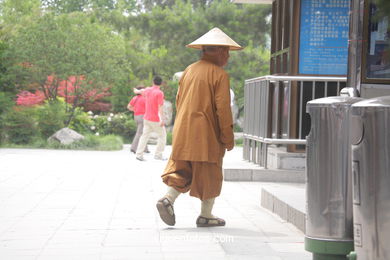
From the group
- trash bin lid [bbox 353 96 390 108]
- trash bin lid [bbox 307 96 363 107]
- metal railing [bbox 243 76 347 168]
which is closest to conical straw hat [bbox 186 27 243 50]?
trash bin lid [bbox 307 96 363 107]

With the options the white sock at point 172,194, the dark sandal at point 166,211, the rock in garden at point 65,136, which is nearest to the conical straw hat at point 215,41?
the white sock at point 172,194

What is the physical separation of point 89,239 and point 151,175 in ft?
21.9

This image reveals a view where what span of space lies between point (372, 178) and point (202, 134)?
3398 millimetres

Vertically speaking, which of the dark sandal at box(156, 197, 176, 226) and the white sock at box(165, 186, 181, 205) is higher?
the white sock at box(165, 186, 181, 205)

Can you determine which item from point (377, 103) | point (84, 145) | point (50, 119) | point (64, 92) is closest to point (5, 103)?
point (50, 119)

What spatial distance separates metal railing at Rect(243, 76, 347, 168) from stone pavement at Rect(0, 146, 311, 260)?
89 centimetres

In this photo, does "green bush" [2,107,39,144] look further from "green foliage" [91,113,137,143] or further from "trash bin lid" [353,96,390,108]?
"trash bin lid" [353,96,390,108]

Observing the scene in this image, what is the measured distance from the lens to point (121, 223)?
8.26 metres

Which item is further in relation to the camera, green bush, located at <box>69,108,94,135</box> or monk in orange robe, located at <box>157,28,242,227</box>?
green bush, located at <box>69,108,94,135</box>

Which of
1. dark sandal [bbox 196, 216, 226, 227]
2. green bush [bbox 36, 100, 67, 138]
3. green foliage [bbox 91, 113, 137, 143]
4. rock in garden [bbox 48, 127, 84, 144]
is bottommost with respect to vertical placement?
green foliage [bbox 91, 113, 137, 143]

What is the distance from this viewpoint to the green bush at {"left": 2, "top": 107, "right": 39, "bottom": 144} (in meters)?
23.5

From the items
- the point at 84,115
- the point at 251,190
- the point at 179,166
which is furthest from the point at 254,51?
the point at 179,166

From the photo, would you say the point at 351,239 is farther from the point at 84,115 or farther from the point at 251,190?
the point at 84,115

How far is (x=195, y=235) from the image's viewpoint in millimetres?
7594
